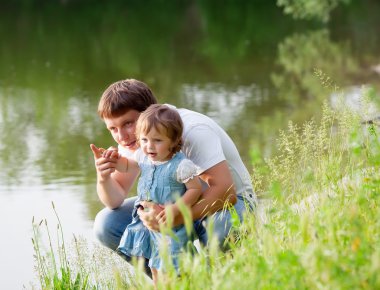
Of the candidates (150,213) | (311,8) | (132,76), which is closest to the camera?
(150,213)

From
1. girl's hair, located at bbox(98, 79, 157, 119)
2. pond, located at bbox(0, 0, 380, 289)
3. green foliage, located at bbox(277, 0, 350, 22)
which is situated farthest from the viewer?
green foliage, located at bbox(277, 0, 350, 22)

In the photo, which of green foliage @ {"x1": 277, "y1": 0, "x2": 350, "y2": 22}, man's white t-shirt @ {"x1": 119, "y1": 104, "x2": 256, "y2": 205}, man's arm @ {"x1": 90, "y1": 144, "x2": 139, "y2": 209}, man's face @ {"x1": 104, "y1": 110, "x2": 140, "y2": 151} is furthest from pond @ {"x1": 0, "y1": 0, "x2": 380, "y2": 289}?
man's arm @ {"x1": 90, "y1": 144, "x2": 139, "y2": 209}

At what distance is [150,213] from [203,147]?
399mm

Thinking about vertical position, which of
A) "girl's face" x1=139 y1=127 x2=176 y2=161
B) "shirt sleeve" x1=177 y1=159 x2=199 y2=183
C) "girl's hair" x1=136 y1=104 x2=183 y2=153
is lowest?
"shirt sleeve" x1=177 y1=159 x2=199 y2=183

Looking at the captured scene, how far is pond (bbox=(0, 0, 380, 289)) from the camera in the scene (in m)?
8.82

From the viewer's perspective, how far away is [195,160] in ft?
14.8

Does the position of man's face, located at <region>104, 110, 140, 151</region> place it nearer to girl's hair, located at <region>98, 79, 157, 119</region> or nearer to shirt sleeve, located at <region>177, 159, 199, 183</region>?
girl's hair, located at <region>98, 79, 157, 119</region>

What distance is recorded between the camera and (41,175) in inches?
385

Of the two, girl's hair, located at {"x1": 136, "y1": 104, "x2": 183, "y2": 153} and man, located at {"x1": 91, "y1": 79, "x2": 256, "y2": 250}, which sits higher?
girl's hair, located at {"x1": 136, "y1": 104, "x2": 183, "y2": 153}

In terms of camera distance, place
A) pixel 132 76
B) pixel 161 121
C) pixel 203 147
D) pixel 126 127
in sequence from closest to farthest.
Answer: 1. pixel 161 121
2. pixel 203 147
3. pixel 126 127
4. pixel 132 76

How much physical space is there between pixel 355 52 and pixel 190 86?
17.6ft

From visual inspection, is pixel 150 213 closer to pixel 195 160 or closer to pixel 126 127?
pixel 195 160

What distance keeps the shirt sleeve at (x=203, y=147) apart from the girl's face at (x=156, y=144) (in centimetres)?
13

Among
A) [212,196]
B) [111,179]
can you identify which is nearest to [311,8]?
[111,179]
